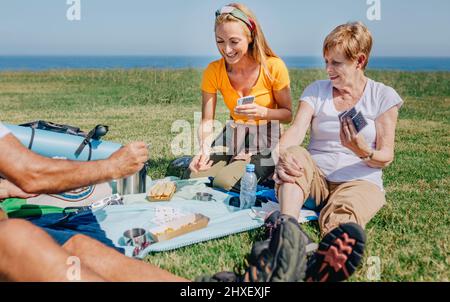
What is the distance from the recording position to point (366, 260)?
307 centimetres

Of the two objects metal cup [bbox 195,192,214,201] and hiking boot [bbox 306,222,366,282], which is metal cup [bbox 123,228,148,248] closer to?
metal cup [bbox 195,192,214,201]

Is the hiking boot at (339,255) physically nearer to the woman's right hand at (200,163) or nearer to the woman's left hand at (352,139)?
the woman's left hand at (352,139)

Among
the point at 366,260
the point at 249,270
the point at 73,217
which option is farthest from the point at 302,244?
the point at 73,217

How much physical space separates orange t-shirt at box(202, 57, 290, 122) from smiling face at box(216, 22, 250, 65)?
0.95 ft

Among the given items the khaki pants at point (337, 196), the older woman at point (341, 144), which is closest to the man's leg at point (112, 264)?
the older woman at point (341, 144)

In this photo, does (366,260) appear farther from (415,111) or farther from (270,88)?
(415,111)

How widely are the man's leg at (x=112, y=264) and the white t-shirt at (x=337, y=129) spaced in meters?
1.90

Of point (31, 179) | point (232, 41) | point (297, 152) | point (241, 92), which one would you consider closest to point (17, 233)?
point (31, 179)

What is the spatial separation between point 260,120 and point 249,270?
244cm

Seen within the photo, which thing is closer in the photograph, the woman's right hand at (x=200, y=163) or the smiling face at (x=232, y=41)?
the smiling face at (x=232, y=41)

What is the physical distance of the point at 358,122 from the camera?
328 cm

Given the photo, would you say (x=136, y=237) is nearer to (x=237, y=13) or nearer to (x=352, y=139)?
(x=352, y=139)

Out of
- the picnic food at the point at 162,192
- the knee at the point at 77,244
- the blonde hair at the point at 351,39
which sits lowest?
the picnic food at the point at 162,192

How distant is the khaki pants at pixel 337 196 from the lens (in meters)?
3.29
